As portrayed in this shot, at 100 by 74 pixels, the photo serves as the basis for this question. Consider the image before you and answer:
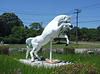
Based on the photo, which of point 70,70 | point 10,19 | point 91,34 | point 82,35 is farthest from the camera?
point 82,35

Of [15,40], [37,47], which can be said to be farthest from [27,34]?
[37,47]

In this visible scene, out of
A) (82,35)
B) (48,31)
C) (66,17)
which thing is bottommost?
(82,35)

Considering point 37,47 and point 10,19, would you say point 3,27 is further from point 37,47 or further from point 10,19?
point 37,47

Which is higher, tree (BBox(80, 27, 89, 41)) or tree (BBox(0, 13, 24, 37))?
tree (BBox(0, 13, 24, 37))

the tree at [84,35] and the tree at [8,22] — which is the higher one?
the tree at [8,22]

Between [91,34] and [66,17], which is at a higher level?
[66,17]

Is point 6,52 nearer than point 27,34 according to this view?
Yes

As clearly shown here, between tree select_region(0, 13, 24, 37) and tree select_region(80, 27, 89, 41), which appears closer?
tree select_region(0, 13, 24, 37)

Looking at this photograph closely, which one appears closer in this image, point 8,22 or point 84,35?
point 8,22

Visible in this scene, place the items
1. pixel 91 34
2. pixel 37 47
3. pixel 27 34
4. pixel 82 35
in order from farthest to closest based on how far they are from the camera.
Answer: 1. pixel 82 35
2. pixel 91 34
3. pixel 27 34
4. pixel 37 47

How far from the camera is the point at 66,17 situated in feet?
21.7

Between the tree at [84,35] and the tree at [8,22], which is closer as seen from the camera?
the tree at [8,22]

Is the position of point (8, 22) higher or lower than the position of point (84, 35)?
higher

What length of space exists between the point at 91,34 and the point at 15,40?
3375 centimetres
